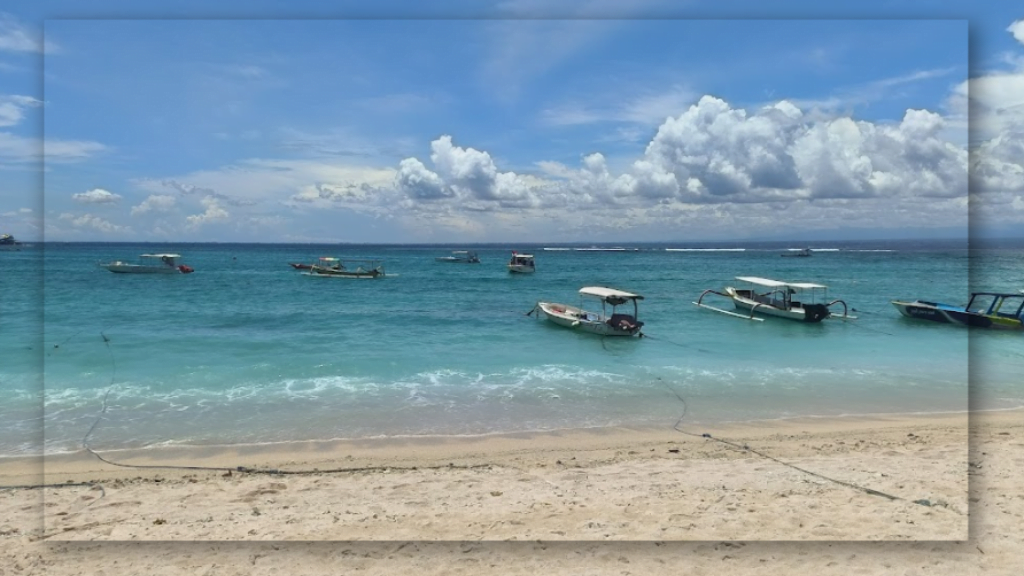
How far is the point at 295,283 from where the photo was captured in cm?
4981

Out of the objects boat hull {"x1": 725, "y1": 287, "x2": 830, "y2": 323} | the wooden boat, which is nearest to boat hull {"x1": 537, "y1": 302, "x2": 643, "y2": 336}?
boat hull {"x1": 725, "y1": 287, "x2": 830, "y2": 323}

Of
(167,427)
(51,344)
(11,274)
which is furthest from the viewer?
(11,274)

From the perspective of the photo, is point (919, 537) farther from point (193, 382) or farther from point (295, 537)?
point (193, 382)

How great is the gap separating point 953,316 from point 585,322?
626 inches

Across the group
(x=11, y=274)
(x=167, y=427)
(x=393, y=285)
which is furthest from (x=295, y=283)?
(x=167, y=427)

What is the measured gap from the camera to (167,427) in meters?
11.8

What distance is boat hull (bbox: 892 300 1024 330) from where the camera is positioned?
24969 millimetres

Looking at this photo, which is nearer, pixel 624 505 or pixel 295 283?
pixel 624 505

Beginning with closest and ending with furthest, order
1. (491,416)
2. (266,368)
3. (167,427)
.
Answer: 1. (167,427)
2. (491,416)
3. (266,368)

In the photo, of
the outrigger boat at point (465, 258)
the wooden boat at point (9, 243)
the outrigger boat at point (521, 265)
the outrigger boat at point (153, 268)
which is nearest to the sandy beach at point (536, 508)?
the outrigger boat at point (521, 265)

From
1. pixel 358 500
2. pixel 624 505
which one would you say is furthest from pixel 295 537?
pixel 624 505

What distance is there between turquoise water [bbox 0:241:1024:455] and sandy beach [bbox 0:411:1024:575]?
1855mm

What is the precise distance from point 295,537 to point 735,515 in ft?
15.2

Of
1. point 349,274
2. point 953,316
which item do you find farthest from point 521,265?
point 953,316
